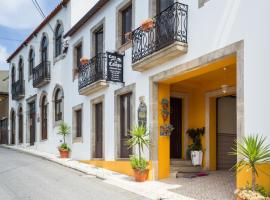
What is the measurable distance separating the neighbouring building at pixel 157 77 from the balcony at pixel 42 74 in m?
0.06

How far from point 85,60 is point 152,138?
5400 mm

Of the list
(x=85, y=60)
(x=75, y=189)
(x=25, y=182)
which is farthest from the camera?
(x=85, y=60)

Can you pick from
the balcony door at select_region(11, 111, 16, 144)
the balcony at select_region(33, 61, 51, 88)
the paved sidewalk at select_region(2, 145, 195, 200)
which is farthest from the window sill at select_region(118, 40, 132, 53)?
the balcony door at select_region(11, 111, 16, 144)

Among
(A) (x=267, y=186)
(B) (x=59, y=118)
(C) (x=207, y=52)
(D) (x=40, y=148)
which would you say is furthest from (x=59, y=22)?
(A) (x=267, y=186)

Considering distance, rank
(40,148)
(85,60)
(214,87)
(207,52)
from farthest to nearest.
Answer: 1. (40,148)
2. (85,60)
3. (214,87)
4. (207,52)

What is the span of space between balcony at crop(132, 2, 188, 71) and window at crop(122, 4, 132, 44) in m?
1.63

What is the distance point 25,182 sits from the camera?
38.1 ft

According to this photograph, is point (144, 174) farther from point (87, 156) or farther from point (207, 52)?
point (87, 156)

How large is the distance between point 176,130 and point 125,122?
1767mm

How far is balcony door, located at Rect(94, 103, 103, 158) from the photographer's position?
52.2 feet

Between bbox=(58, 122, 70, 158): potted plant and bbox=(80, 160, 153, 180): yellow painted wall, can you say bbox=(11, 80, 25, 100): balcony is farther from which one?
bbox=(80, 160, 153, 180): yellow painted wall

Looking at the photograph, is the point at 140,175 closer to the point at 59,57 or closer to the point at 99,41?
the point at 99,41

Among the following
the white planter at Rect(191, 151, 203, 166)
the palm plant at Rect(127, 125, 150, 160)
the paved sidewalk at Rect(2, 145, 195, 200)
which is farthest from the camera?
the white planter at Rect(191, 151, 203, 166)

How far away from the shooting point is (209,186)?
416 inches
